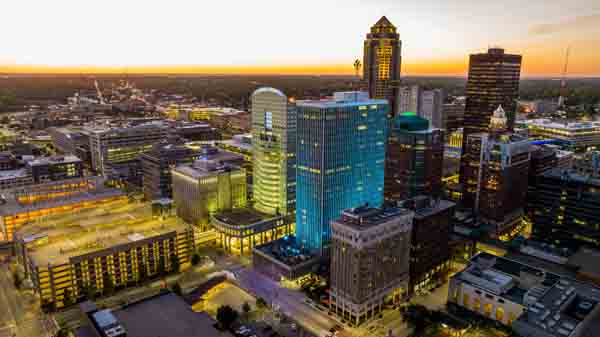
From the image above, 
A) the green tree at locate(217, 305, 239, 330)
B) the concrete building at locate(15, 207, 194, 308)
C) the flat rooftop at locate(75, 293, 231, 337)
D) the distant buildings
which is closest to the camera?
the flat rooftop at locate(75, 293, 231, 337)

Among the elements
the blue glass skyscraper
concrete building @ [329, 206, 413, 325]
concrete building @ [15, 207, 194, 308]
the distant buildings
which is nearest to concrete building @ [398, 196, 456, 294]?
concrete building @ [329, 206, 413, 325]

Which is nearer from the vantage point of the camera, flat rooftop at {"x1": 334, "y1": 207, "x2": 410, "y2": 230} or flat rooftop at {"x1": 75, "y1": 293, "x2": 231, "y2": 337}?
flat rooftop at {"x1": 75, "y1": 293, "x2": 231, "y2": 337}

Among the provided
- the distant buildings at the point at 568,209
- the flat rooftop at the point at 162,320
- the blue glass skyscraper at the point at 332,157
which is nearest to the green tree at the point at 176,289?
the flat rooftop at the point at 162,320

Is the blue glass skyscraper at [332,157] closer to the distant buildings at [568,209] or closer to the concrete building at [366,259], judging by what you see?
the concrete building at [366,259]

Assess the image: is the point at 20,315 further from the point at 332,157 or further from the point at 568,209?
the point at 568,209

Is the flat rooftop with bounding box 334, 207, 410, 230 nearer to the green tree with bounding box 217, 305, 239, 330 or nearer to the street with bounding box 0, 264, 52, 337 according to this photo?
the green tree with bounding box 217, 305, 239, 330
